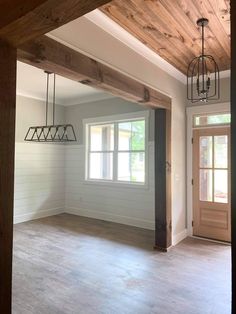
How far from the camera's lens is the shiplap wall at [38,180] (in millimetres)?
5402

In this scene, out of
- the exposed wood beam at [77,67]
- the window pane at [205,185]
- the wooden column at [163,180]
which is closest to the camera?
the exposed wood beam at [77,67]

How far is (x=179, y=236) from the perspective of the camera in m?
4.24

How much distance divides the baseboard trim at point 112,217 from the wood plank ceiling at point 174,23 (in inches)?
126

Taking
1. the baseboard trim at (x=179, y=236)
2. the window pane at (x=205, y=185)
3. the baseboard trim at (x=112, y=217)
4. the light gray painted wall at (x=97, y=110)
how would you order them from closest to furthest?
the baseboard trim at (x=179, y=236) < the window pane at (x=205, y=185) < the baseboard trim at (x=112, y=217) < the light gray painted wall at (x=97, y=110)

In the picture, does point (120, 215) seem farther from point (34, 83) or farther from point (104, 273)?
point (34, 83)

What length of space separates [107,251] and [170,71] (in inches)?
119

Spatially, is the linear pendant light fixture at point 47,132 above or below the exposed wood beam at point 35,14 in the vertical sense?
below

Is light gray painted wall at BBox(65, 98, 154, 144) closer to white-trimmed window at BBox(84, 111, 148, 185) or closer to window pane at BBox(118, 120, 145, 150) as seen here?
white-trimmed window at BBox(84, 111, 148, 185)

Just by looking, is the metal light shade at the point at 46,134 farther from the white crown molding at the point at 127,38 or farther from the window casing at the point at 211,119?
the window casing at the point at 211,119

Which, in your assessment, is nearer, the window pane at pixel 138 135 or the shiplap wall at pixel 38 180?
the window pane at pixel 138 135

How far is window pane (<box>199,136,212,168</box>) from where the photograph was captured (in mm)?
4340

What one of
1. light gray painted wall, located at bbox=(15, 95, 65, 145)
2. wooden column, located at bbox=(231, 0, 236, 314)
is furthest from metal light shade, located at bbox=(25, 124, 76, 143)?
wooden column, located at bbox=(231, 0, 236, 314)

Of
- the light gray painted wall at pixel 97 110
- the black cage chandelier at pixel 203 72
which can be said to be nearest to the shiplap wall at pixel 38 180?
the light gray painted wall at pixel 97 110

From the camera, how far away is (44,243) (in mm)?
4055
